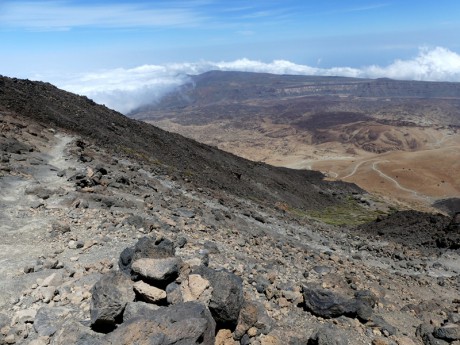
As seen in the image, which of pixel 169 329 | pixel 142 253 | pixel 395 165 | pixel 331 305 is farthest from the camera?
pixel 395 165

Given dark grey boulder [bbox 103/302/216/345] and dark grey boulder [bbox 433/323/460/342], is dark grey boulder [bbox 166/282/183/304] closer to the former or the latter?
dark grey boulder [bbox 103/302/216/345]

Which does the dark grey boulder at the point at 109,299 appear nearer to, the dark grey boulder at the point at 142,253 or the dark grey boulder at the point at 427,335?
the dark grey boulder at the point at 142,253

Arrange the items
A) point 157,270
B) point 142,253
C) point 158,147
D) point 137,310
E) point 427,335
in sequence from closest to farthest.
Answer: point 137,310 → point 157,270 → point 142,253 → point 427,335 → point 158,147

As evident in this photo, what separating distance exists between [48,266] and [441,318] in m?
11.6

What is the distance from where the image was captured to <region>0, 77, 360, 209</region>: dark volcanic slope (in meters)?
34.7

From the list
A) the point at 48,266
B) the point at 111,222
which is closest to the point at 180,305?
the point at 48,266

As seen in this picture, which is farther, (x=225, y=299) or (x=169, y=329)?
(x=225, y=299)

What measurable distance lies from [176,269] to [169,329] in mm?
1833

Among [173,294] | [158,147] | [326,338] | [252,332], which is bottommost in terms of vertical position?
[326,338]

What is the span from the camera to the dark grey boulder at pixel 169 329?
21.4 ft

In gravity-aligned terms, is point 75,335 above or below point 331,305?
above

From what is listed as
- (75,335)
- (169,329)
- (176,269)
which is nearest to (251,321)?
(176,269)

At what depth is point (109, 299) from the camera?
7.69 meters

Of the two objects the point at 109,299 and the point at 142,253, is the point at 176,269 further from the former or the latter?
the point at 109,299
